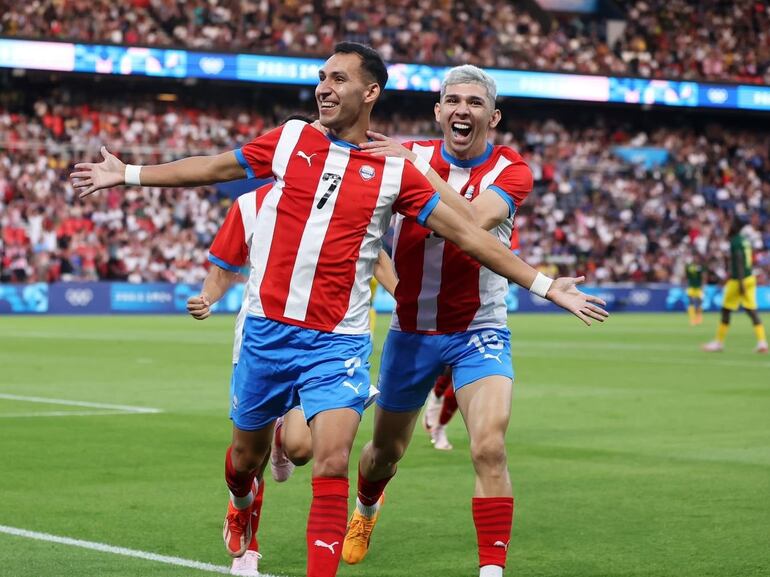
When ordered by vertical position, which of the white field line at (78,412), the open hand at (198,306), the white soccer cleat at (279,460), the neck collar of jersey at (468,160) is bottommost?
the white field line at (78,412)

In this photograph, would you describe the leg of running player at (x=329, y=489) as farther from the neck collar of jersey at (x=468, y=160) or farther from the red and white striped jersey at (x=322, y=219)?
the neck collar of jersey at (x=468, y=160)

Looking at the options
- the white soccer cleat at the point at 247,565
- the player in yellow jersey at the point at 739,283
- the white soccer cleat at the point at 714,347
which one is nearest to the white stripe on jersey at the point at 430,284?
the white soccer cleat at the point at 247,565

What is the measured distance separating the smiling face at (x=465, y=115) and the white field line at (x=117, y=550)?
2.31 metres

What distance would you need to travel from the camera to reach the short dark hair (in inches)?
229

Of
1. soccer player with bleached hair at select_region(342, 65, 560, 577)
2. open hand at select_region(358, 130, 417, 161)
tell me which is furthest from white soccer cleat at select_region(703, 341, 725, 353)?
open hand at select_region(358, 130, 417, 161)

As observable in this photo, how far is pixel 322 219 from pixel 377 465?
1.97 metres

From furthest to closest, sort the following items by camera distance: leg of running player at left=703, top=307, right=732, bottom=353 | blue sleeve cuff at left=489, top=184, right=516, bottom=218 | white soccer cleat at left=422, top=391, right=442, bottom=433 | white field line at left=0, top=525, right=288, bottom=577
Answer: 1. leg of running player at left=703, top=307, right=732, bottom=353
2. white soccer cleat at left=422, top=391, right=442, bottom=433
3. blue sleeve cuff at left=489, top=184, right=516, bottom=218
4. white field line at left=0, top=525, right=288, bottom=577

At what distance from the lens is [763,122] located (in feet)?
176

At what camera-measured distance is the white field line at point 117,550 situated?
21.6 ft

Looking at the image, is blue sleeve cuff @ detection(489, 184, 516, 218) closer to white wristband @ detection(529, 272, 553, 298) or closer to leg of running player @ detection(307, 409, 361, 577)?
white wristband @ detection(529, 272, 553, 298)

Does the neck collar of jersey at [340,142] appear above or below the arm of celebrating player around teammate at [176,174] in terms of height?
above

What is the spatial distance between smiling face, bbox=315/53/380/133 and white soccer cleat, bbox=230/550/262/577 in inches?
84.0

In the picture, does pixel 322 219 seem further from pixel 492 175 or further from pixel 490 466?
pixel 492 175

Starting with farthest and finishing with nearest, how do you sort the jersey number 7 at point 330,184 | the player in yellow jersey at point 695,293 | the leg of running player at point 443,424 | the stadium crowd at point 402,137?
the stadium crowd at point 402,137
the player in yellow jersey at point 695,293
the leg of running player at point 443,424
the jersey number 7 at point 330,184
